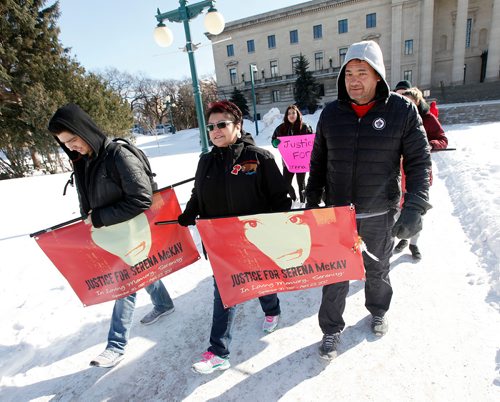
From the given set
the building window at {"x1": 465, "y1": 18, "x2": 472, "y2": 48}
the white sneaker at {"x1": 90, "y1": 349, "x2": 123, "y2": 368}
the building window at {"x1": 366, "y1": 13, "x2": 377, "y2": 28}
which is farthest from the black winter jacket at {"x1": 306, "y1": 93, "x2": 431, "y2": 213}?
the building window at {"x1": 465, "y1": 18, "x2": 472, "y2": 48}

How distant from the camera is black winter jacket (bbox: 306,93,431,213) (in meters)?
2.03

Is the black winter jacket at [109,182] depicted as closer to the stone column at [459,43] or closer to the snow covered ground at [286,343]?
the snow covered ground at [286,343]

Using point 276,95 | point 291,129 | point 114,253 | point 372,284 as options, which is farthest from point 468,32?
point 114,253

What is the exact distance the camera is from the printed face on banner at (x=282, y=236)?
7.18ft

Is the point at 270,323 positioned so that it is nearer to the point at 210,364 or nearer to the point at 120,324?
the point at 210,364

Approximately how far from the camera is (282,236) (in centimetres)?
227

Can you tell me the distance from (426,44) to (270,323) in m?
46.1

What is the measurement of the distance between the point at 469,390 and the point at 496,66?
4551cm

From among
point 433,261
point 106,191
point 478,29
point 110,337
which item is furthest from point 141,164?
point 478,29

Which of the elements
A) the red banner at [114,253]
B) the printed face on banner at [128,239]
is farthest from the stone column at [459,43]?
the printed face on banner at [128,239]

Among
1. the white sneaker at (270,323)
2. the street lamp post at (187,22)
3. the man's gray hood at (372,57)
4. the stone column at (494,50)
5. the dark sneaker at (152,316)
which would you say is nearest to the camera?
the man's gray hood at (372,57)

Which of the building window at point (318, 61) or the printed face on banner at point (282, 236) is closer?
the printed face on banner at point (282, 236)

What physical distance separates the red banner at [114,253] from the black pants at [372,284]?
58.7 inches

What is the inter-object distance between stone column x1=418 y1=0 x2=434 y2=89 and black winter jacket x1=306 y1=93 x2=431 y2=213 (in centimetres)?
4454
